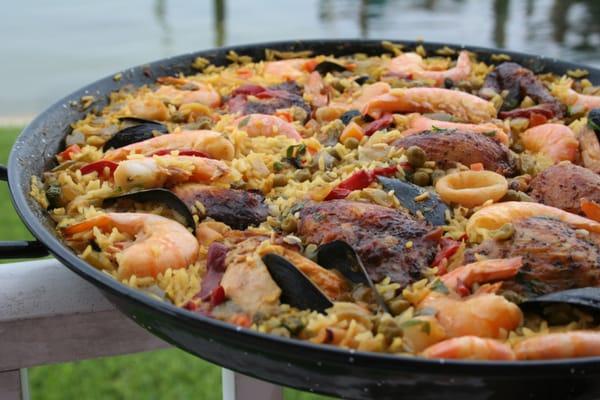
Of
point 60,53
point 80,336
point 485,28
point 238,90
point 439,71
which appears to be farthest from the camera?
point 485,28

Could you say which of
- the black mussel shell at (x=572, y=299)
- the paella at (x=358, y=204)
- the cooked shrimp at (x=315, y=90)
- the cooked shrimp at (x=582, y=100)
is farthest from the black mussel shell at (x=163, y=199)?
the cooked shrimp at (x=582, y=100)

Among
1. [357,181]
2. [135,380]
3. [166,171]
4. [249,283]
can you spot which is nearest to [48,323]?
[166,171]

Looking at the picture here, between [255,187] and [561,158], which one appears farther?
[561,158]

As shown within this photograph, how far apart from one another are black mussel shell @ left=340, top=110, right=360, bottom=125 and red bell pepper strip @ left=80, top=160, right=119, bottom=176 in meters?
0.70

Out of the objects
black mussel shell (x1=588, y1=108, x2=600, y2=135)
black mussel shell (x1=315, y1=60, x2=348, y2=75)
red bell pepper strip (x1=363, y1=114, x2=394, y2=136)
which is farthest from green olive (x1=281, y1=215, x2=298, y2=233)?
black mussel shell (x1=315, y1=60, x2=348, y2=75)

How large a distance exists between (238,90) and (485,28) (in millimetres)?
9439

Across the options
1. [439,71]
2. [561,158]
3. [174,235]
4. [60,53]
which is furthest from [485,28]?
[174,235]

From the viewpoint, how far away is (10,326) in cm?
167

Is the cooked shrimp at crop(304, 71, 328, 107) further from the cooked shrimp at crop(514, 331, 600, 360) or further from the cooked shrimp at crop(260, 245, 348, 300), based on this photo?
the cooked shrimp at crop(514, 331, 600, 360)

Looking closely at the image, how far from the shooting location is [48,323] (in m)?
1.69

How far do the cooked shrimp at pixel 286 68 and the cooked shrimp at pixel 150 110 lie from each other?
517mm

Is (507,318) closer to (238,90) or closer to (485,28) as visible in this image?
(238,90)

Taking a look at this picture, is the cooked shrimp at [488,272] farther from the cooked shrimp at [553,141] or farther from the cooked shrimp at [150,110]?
the cooked shrimp at [150,110]

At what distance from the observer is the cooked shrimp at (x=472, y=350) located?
1192 mm
